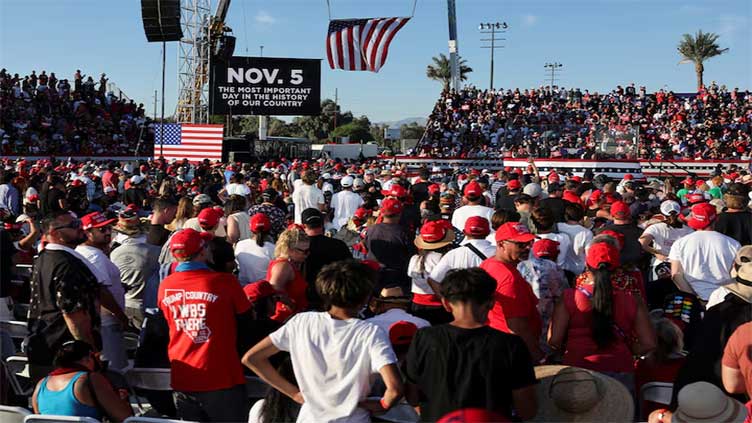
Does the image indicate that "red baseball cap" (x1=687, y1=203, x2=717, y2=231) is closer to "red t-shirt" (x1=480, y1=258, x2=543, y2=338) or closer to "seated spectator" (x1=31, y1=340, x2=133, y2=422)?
"red t-shirt" (x1=480, y1=258, x2=543, y2=338)

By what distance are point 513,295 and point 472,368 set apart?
1.42 m

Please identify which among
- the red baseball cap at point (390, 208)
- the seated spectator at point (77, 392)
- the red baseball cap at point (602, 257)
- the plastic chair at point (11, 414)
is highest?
the red baseball cap at point (390, 208)

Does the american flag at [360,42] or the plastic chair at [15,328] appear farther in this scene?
the american flag at [360,42]

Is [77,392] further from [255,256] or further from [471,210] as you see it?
[471,210]

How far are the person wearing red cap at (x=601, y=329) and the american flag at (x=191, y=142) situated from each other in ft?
78.4

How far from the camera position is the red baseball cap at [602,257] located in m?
4.41

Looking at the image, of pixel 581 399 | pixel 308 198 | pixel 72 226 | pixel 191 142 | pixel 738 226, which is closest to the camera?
pixel 581 399

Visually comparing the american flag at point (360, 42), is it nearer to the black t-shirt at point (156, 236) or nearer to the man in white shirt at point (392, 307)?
the black t-shirt at point (156, 236)

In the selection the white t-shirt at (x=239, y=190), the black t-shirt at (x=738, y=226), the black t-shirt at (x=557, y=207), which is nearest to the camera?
the black t-shirt at (x=738, y=226)

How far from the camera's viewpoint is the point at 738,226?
789cm

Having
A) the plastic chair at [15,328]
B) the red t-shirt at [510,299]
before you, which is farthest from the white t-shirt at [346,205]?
the red t-shirt at [510,299]

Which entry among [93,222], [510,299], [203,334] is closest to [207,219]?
[93,222]

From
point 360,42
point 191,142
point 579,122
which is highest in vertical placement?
point 360,42

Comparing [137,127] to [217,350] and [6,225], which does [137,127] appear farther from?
[217,350]
